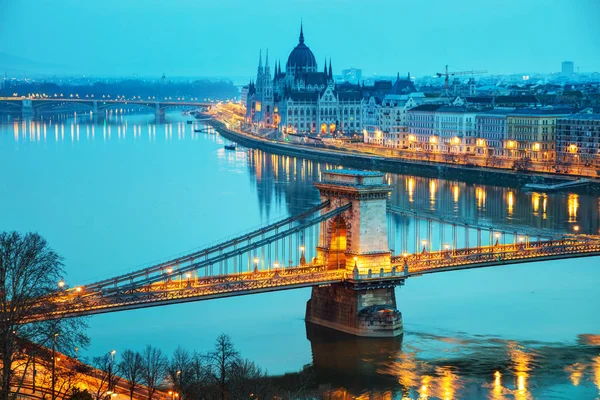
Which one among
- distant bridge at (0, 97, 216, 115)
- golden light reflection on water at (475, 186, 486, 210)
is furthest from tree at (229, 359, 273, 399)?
distant bridge at (0, 97, 216, 115)

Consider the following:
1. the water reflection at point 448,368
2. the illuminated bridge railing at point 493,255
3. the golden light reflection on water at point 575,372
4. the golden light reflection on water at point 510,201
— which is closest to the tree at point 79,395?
the water reflection at point 448,368

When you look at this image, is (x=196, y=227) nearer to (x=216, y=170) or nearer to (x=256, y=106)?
(x=216, y=170)

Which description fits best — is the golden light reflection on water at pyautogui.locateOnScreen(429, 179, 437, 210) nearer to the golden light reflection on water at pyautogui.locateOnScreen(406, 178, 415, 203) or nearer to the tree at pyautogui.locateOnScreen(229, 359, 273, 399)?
the golden light reflection on water at pyautogui.locateOnScreen(406, 178, 415, 203)

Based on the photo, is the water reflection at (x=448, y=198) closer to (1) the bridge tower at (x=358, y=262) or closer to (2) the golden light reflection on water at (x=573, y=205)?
(2) the golden light reflection on water at (x=573, y=205)

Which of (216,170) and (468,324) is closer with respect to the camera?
(468,324)

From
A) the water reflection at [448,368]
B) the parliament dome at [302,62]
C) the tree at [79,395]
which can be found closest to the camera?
the tree at [79,395]

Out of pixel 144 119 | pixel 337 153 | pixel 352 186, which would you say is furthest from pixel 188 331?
pixel 144 119

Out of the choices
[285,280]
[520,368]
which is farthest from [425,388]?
[285,280]
